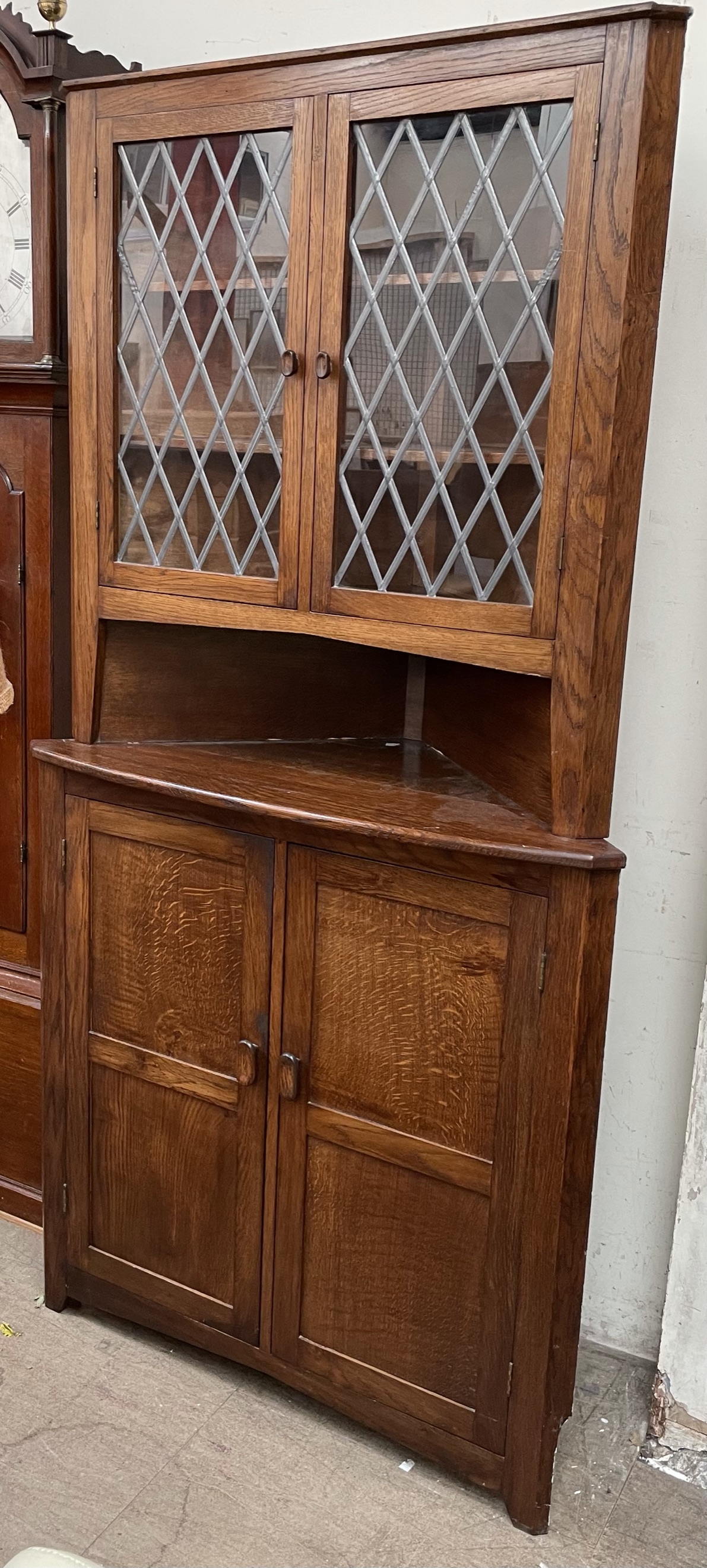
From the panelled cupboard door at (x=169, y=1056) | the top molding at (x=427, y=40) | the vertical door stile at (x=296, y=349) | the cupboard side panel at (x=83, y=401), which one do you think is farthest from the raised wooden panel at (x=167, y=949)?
the top molding at (x=427, y=40)

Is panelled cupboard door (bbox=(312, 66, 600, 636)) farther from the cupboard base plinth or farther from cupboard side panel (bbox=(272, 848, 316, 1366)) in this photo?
the cupboard base plinth

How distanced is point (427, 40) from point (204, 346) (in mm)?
502

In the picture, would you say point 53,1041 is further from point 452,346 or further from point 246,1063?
point 452,346

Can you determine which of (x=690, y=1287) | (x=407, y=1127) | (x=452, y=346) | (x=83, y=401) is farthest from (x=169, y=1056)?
(x=452, y=346)

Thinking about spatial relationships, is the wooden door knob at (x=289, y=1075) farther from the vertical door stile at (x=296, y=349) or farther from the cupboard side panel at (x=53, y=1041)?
the vertical door stile at (x=296, y=349)

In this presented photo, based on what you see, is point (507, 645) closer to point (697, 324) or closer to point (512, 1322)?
point (697, 324)

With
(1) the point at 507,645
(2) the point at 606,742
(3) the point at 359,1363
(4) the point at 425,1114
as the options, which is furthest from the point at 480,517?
(3) the point at 359,1363

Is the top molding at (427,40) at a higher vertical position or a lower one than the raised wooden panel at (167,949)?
higher

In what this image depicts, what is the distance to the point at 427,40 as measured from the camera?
1.55m

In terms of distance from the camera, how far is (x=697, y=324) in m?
1.89

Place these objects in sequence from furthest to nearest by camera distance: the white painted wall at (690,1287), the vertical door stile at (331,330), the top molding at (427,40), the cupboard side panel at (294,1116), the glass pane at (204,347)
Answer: the white painted wall at (690,1287) < the cupboard side panel at (294,1116) < the glass pane at (204,347) < the vertical door stile at (331,330) < the top molding at (427,40)

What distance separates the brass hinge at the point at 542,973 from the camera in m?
1.68

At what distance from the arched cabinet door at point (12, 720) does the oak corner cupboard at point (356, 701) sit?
0.30 m

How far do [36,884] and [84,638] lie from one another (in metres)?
0.59
